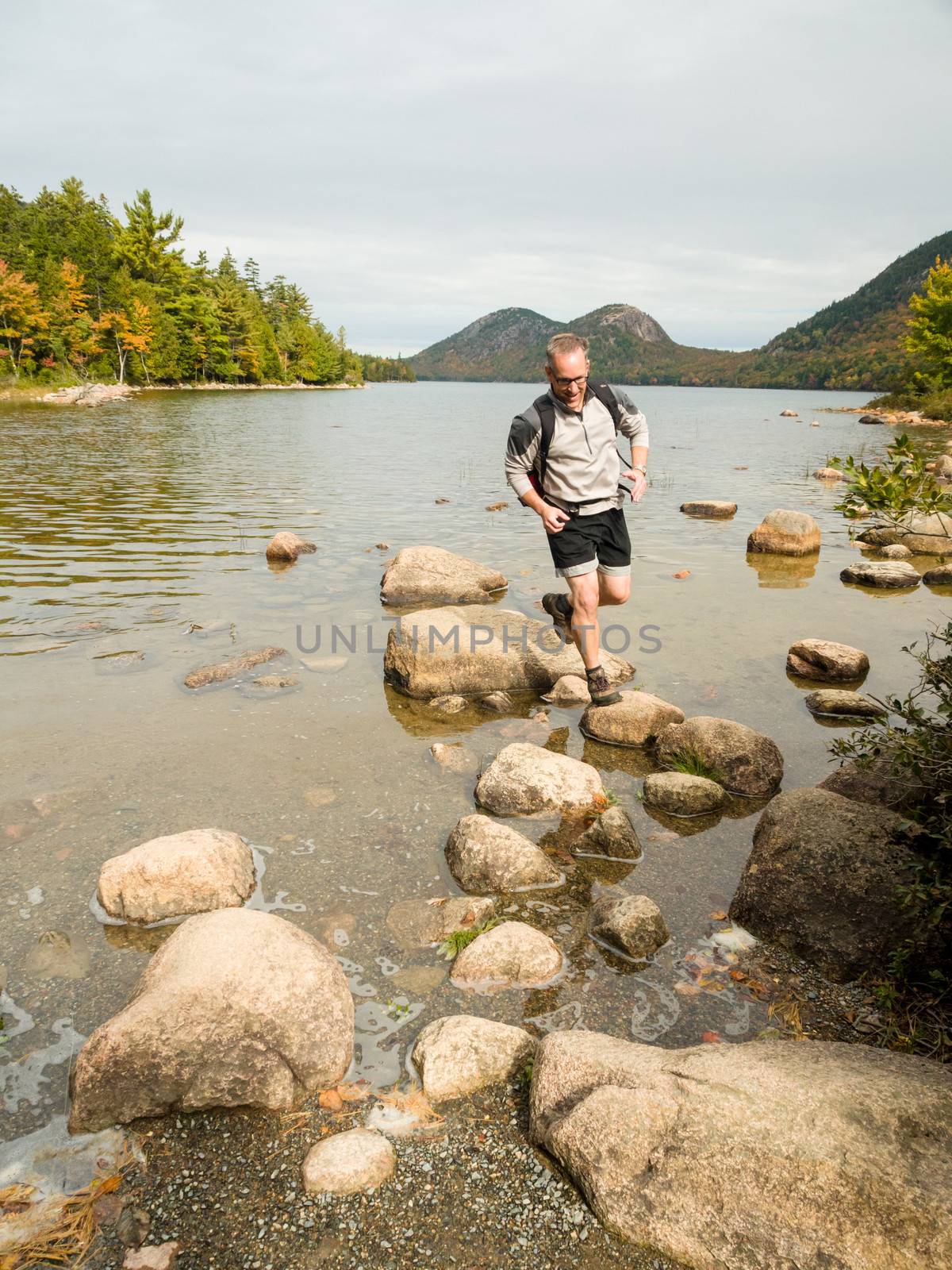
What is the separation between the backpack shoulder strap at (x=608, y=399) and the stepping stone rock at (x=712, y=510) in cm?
1371

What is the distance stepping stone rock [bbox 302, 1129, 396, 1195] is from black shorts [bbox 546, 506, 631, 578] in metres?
4.97

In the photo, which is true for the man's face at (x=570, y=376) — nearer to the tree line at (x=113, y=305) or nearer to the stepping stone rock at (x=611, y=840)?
the stepping stone rock at (x=611, y=840)

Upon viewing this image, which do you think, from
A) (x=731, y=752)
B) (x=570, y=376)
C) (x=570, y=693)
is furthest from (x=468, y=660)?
(x=570, y=376)

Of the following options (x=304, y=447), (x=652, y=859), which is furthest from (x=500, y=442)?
(x=652, y=859)

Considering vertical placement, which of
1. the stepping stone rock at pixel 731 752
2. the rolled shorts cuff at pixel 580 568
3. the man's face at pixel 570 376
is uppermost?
the man's face at pixel 570 376

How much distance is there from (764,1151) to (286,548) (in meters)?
12.3

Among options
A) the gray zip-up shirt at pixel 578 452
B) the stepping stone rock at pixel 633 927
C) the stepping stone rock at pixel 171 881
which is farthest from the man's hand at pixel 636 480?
the stepping stone rock at pixel 171 881

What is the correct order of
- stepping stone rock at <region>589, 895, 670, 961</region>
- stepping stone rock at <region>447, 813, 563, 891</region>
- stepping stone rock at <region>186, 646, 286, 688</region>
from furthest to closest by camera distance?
stepping stone rock at <region>186, 646, 286, 688</region>, stepping stone rock at <region>447, 813, 563, 891</region>, stepping stone rock at <region>589, 895, 670, 961</region>

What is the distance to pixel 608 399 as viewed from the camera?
6.62 m

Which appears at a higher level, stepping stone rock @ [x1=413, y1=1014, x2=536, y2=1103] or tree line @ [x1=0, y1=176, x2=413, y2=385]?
tree line @ [x1=0, y1=176, x2=413, y2=385]

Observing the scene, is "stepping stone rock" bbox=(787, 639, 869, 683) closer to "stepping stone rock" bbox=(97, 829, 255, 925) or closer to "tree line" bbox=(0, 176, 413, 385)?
"stepping stone rock" bbox=(97, 829, 255, 925)

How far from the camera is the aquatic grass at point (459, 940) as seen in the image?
153 inches

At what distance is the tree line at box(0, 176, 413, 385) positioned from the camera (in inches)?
2601

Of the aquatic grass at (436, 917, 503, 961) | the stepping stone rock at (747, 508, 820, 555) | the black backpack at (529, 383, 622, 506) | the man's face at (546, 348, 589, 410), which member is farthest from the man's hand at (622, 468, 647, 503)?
the stepping stone rock at (747, 508, 820, 555)
